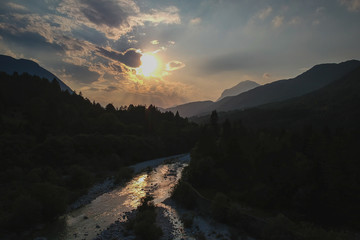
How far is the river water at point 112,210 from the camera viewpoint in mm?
22797

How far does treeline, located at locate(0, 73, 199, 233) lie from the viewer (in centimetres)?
2552

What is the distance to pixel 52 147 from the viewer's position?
173ft

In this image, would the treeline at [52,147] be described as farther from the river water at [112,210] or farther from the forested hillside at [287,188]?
the forested hillside at [287,188]

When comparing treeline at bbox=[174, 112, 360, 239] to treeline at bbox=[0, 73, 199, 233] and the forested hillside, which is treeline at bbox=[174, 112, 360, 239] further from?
treeline at bbox=[0, 73, 199, 233]

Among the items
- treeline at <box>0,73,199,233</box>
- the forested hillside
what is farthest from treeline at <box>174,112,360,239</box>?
treeline at <box>0,73,199,233</box>

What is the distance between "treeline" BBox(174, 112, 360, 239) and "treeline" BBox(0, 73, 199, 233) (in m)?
18.2

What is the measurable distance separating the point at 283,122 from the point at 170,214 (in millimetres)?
162243

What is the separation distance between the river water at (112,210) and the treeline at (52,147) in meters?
2.65

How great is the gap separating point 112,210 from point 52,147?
1242 inches

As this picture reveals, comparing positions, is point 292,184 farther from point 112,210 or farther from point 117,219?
point 112,210

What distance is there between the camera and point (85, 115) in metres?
89.2

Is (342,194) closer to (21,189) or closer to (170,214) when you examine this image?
(170,214)

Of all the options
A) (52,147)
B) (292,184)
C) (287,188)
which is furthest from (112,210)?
(52,147)

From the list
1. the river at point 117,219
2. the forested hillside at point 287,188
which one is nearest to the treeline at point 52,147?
the river at point 117,219
